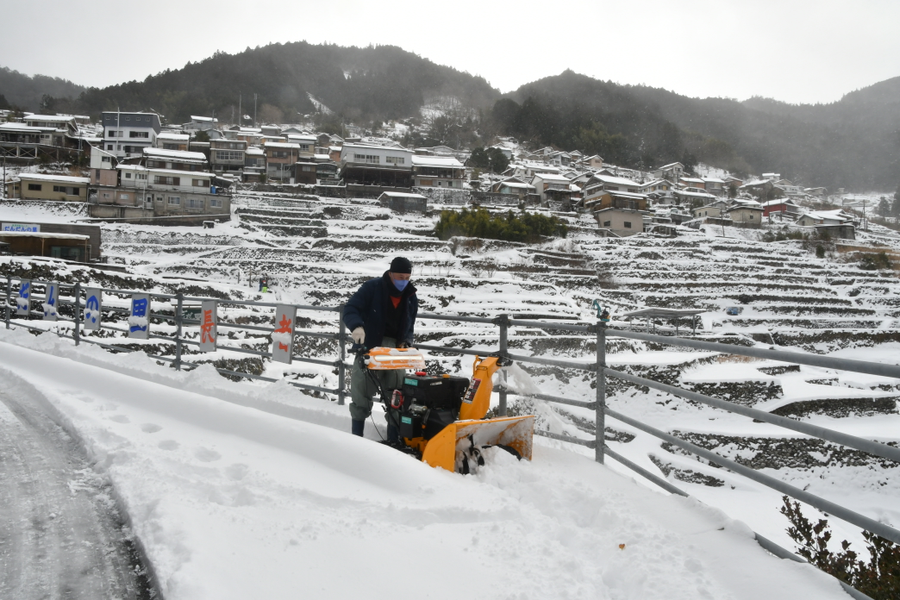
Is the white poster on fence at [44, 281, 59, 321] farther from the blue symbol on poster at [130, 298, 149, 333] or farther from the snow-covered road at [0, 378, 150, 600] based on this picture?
the snow-covered road at [0, 378, 150, 600]

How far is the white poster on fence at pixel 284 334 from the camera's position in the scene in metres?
5.37

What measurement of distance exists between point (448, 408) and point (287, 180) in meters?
53.5

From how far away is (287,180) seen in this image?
52531mm

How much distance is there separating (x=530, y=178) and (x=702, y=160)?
63535 mm

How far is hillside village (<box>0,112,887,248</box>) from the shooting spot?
3800 centimetres

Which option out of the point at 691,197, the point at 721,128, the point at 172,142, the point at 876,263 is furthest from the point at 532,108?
the point at 876,263

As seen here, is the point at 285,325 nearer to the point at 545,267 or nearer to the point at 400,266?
the point at 400,266

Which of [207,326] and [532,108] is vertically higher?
[532,108]

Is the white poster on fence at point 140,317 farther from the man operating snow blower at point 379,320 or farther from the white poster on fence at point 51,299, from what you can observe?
the man operating snow blower at point 379,320

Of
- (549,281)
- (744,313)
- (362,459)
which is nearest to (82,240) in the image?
(549,281)

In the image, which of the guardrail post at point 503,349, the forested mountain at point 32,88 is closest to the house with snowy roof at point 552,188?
the guardrail post at point 503,349

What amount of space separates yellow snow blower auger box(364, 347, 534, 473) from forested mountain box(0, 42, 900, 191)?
302ft

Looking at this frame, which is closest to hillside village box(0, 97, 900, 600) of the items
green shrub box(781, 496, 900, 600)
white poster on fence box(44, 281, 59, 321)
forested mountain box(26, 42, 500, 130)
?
green shrub box(781, 496, 900, 600)

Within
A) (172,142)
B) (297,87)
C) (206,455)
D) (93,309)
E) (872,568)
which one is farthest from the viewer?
(297,87)
